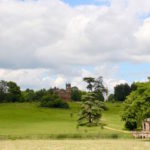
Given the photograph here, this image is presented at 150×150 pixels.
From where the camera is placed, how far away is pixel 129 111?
83188mm

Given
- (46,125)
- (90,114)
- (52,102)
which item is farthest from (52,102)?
(46,125)

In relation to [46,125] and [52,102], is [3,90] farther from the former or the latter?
[46,125]

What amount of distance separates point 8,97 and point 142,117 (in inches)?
4626

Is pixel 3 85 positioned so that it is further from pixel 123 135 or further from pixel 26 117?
pixel 123 135

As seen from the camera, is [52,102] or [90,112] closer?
[90,112]

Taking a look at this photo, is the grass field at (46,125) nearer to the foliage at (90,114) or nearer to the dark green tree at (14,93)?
the foliage at (90,114)

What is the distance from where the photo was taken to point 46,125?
90.7 metres

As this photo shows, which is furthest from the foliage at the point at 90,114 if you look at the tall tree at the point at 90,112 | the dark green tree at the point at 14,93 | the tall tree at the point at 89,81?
the dark green tree at the point at 14,93

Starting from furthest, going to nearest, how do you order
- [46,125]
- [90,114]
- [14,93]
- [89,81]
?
[14,93], [89,81], [90,114], [46,125]

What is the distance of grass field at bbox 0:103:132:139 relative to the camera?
217ft

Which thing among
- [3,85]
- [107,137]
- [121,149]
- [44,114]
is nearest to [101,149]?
[121,149]

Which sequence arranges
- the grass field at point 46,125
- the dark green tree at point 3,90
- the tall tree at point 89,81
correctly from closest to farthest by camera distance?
the grass field at point 46,125 < the tall tree at point 89,81 < the dark green tree at point 3,90

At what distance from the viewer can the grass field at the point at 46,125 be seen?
217 ft

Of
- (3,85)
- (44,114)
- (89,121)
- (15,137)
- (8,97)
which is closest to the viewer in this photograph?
(15,137)
